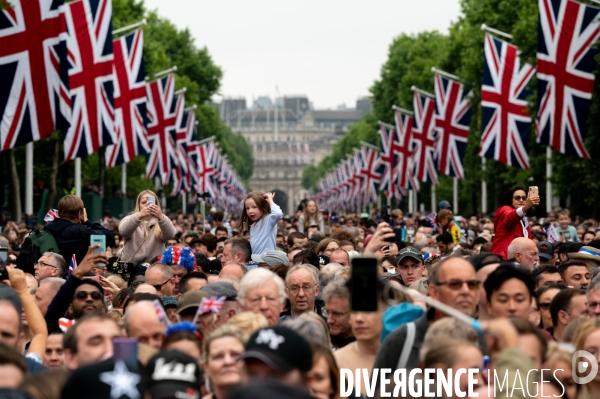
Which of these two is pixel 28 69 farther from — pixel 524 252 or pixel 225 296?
pixel 225 296

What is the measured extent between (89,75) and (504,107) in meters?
12.0

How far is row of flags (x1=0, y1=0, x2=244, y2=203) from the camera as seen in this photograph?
23.6 m

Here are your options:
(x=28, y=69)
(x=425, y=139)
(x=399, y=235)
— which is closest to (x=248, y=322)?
(x=399, y=235)

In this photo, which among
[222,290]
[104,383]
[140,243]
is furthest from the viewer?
[140,243]

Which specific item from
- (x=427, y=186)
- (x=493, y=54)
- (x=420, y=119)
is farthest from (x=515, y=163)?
(x=427, y=186)

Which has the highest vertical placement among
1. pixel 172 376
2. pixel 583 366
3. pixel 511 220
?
pixel 511 220

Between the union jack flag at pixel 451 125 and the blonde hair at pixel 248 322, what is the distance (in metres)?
36.4

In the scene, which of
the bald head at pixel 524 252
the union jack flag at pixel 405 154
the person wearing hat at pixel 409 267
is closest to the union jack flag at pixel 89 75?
the person wearing hat at pixel 409 267

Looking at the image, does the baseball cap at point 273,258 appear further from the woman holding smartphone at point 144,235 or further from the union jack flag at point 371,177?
the union jack flag at point 371,177

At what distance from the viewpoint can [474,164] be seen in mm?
62469

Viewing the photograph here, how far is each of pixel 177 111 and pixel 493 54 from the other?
50.4 feet

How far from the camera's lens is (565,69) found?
28.2 meters

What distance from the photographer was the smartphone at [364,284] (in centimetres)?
643

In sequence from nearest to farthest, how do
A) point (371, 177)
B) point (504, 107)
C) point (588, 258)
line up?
point (588, 258) < point (504, 107) < point (371, 177)
